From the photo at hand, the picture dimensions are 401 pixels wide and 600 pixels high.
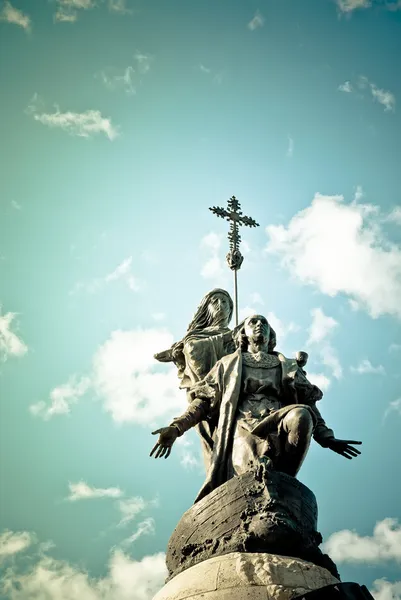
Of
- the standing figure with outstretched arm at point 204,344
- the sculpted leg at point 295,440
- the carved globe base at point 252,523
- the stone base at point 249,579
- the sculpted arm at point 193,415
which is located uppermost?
the standing figure with outstretched arm at point 204,344

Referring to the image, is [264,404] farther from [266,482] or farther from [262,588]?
[262,588]

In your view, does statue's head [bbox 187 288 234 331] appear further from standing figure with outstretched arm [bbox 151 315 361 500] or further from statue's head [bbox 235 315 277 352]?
standing figure with outstretched arm [bbox 151 315 361 500]

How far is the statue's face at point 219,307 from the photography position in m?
8.77

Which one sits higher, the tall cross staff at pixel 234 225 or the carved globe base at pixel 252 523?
the tall cross staff at pixel 234 225

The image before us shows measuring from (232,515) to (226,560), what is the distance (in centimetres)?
47

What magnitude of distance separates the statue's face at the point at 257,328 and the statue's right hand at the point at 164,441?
1632mm

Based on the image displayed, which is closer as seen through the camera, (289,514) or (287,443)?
(289,514)

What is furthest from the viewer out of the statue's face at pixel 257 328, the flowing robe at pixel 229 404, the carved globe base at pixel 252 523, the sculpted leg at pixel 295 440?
the statue's face at pixel 257 328

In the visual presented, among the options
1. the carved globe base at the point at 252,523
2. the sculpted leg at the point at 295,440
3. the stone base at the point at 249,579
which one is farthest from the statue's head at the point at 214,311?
the stone base at the point at 249,579

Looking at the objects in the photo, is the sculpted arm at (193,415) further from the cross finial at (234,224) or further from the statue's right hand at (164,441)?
the cross finial at (234,224)

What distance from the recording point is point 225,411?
6.14 meters

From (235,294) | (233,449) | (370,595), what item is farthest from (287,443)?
(235,294)

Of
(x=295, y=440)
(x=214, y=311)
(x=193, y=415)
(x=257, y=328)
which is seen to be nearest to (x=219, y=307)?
(x=214, y=311)

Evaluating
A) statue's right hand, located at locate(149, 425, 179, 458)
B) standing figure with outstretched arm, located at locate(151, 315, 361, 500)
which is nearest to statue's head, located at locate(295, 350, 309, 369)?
standing figure with outstretched arm, located at locate(151, 315, 361, 500)
